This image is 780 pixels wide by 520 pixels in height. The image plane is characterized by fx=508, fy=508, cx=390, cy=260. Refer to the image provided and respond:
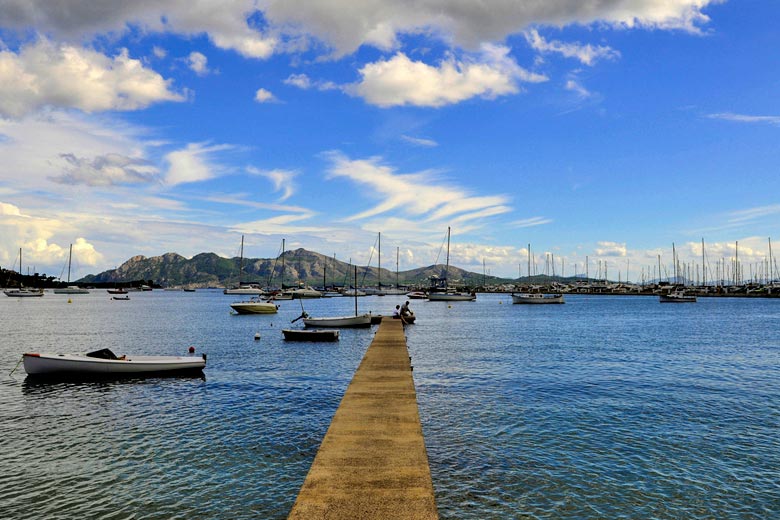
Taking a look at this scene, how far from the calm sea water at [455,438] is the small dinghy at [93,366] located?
1.26 meters

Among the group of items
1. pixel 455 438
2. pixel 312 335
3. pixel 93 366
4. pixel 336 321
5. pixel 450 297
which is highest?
pixel 450 297

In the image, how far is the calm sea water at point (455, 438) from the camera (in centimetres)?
1416

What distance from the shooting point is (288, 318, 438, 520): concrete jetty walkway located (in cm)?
1007

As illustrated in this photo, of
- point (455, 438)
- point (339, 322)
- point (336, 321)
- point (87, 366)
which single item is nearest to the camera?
point (455, 438)

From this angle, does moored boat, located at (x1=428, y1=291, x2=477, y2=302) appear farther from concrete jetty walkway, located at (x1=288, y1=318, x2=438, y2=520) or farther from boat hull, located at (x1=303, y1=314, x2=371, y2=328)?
concrete jetty walkway, located at (x1=288, y1=318, x2=438, y2=520)

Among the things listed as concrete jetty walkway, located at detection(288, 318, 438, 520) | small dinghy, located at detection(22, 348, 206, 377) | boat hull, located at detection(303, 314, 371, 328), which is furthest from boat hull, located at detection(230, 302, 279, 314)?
concrete jetty walkway, located at detection(288, 318, 438, 520)

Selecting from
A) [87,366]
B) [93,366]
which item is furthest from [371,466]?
[87,366]

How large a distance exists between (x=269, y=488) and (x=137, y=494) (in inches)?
147

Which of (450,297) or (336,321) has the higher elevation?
(450,297)

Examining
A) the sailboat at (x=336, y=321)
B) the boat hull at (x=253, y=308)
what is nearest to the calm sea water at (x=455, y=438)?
the sailboat at (x=336, y=321)

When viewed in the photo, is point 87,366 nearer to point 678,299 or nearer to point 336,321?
point 336,321

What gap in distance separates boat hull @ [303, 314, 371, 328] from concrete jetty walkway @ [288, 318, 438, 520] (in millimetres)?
45740

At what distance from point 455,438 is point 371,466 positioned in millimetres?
8038

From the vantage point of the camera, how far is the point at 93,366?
3259cm
